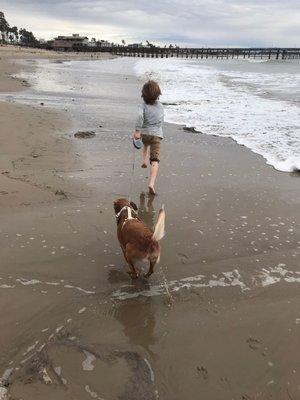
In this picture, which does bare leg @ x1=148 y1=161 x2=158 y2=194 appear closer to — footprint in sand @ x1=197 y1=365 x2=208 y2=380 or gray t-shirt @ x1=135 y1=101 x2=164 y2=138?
gray t-shirt @ x1=135 y1=101 x2=164 y2=138

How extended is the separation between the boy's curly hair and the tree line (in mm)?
128404

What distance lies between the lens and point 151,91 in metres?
6.23

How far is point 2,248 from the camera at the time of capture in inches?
166

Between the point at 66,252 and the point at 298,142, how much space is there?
6.68m

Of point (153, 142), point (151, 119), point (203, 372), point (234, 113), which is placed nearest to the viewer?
point (203, 372)

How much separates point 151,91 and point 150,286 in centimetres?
342

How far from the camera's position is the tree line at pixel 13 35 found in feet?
417

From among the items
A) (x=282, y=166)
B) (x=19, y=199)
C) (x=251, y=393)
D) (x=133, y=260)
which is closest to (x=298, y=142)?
(x=282, y=166)

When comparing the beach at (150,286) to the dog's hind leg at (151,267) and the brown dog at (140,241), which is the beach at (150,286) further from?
the brown dog at (140,241)

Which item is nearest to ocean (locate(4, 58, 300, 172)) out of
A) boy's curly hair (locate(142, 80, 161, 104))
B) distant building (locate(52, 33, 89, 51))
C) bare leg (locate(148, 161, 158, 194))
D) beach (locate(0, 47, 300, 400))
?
beach (locate(0, 47, 300, 400))

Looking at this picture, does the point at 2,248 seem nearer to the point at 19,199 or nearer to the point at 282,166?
the point at 19,199

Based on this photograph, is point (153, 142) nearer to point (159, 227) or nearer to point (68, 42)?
point (159, 227)

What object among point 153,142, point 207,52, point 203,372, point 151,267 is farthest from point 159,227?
point 207,52

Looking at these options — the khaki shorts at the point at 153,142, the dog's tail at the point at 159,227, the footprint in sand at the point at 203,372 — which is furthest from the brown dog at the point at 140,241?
the khaki shorts at the point at 153,142
